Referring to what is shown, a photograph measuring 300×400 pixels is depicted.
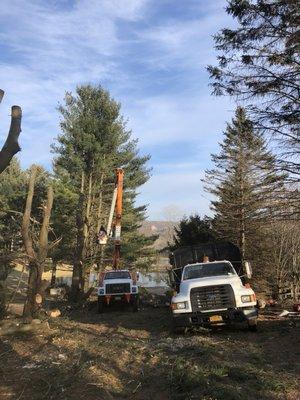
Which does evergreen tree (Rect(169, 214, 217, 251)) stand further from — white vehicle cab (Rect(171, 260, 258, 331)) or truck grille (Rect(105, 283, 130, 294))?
white vehicle cab (Rect(171, 260, 258, 331))

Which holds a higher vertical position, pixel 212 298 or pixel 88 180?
pixel 88 180

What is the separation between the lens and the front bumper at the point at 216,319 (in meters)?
13.1

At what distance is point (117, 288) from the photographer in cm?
2256

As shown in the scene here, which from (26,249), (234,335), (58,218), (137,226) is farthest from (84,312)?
(137,226)

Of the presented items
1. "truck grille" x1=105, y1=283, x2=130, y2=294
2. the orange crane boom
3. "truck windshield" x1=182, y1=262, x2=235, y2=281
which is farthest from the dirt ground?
the orange crane boom

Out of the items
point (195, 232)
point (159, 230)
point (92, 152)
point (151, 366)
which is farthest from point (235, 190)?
point (159, 230)

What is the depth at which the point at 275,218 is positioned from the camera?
16875 millimetres

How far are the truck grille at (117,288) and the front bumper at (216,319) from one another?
9348mm

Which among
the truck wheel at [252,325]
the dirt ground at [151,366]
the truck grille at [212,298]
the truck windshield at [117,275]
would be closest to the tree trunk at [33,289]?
the dirt ground at [151,366]

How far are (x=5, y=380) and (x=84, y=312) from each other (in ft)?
50.4

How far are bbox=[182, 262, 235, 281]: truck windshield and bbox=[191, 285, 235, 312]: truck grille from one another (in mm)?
1333

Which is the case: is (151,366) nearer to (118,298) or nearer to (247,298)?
(247,298)

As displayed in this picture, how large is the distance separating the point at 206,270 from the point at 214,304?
188cm

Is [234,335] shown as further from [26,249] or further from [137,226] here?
[137,226]
